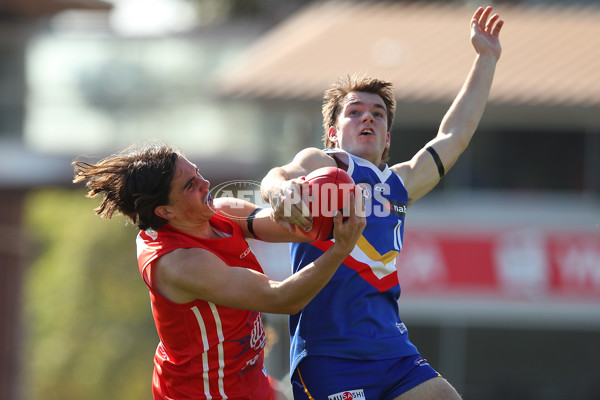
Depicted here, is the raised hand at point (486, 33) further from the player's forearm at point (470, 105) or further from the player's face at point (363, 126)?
the player's face at point (363, 126)

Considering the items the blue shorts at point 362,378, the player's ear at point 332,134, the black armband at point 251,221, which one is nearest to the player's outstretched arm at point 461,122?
the player's ear at point 332,134

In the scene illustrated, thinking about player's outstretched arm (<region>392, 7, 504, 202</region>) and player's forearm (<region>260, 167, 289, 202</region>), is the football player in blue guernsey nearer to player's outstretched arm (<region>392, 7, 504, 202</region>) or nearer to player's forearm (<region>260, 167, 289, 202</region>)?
player's forearm (<region>260, 167, 289, 202</region>)

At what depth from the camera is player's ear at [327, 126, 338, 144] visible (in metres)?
4.96

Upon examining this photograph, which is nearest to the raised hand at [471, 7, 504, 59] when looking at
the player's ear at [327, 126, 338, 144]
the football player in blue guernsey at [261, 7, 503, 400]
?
the football player in blue guernsey at [261, 7, 503, 400]

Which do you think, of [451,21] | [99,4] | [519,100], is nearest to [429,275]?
[519,100]

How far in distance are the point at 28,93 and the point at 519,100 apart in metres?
9.93

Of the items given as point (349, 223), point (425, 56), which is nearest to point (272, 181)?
point (349, 223)

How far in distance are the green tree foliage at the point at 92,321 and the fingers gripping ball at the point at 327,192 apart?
2159 cm

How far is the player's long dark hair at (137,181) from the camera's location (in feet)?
14.3

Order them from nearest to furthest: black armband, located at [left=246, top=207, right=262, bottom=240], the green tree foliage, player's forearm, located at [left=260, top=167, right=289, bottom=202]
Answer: player's forearm, located at [left=260, top=167, right=289, bottom=202] → black armband, located at [left=246, top=207, right=262, bottom=240] → the green tree foliage

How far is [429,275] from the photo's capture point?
49.0 feet

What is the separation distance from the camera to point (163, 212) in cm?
439

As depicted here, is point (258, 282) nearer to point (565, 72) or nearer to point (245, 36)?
point (565, 72)

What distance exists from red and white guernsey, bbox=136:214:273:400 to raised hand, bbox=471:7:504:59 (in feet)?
5.86
